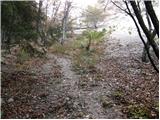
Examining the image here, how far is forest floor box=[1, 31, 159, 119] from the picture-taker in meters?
7.96

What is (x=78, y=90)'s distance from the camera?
33.5 feet

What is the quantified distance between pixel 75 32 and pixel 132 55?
9.76 meters

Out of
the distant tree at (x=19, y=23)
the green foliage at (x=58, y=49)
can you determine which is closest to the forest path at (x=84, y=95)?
the distant tree at (x=19, y=23)

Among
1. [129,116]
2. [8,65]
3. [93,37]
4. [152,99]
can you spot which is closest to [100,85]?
[152,99]

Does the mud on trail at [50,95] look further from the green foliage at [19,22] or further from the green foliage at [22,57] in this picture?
the green foliage at [19,22]

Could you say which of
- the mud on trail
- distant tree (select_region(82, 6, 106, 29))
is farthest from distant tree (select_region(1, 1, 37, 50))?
distant tree (select_region(82, 6, 106, 29))

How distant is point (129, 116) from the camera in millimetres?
7539

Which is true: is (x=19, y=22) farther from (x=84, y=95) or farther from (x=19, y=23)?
(x=84, y=95)

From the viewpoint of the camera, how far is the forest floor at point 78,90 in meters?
7.96

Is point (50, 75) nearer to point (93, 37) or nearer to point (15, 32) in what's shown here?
point (15, 32)

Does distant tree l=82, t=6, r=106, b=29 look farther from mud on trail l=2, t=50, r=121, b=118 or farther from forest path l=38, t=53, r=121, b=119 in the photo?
mud on trail l=2, t=50, r=121, b=118

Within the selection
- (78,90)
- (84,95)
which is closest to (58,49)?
(78,90)

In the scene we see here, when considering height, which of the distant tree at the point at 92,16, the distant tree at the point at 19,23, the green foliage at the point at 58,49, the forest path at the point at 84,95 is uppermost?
the distant tree at the point at 92,16

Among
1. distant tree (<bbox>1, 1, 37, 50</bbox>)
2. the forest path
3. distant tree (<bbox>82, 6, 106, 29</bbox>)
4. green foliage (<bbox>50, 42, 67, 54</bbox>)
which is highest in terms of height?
distant tree (<bbox>82, 6, 106, 29</bbox>)
